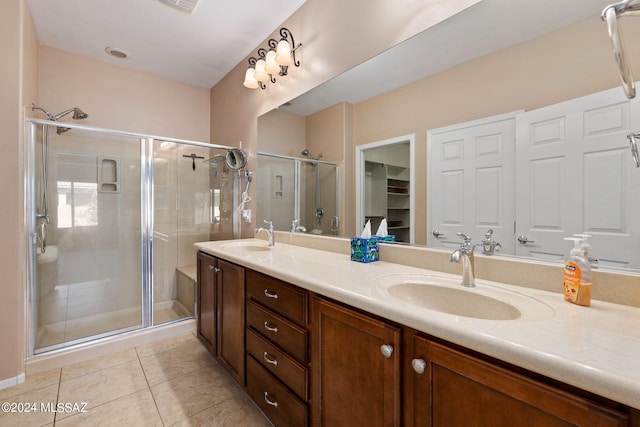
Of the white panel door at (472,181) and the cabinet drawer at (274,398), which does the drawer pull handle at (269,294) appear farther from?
the white panel door at (472,181)

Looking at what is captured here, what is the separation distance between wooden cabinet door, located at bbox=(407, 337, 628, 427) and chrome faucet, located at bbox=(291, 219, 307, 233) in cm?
Answer: 141

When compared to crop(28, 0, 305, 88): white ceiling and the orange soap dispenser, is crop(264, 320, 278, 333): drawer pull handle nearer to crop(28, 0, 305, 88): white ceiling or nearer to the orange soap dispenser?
the orange soap dispenser

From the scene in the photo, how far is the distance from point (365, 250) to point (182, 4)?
2.12 metres

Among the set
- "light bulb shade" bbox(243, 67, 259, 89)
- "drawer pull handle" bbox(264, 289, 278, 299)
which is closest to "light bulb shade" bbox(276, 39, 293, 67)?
"light bulb shade" bbox(243, 67, 259, 89)

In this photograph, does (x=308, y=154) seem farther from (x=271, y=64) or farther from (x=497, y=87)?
(x=497, y=87)

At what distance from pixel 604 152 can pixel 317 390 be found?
4.09ft

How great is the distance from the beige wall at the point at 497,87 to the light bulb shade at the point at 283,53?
2.48 ft

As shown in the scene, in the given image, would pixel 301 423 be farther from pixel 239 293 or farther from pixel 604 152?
pixel 604 152

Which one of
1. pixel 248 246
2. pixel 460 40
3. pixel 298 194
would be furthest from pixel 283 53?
pixel 248 246

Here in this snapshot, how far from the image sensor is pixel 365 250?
1.43 meters

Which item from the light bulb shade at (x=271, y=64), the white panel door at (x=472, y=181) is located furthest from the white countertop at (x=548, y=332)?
the light bulb shade at (x=271, y=64)

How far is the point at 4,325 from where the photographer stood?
168 centimetres

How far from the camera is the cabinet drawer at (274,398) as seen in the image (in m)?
1.13

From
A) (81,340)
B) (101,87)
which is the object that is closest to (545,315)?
(81,340)
